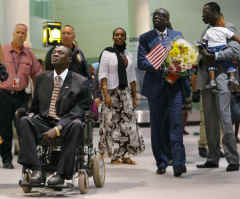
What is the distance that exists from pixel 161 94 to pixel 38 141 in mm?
1828

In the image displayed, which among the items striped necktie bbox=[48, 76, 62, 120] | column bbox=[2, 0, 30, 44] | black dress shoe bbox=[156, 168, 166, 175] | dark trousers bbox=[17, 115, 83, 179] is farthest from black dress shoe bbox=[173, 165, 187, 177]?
column bbox=[2, 0, 30, 44]

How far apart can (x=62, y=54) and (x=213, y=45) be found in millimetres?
2123

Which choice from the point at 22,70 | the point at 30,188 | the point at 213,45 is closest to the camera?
the point at 30,188

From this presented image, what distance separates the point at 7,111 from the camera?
23.5ft

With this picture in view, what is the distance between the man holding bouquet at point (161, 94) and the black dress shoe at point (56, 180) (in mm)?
1603

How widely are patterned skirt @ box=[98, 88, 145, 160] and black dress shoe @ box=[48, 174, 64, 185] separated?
9.25ft

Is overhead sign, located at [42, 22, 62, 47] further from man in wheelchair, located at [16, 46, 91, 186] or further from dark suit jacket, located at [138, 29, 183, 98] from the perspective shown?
man in wheelchair, located at [16, 46, 91, 186]

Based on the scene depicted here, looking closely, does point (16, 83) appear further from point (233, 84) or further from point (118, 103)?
point (233, 84)

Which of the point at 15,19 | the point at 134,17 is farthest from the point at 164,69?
the point at 134,17

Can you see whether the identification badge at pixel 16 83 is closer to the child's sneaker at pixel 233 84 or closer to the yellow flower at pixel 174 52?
the yellow flower at pixel 174 52

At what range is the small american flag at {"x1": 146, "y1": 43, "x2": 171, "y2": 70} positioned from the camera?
618cm

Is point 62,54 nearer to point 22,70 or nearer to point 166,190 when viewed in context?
point 166,190

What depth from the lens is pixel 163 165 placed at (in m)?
6.38

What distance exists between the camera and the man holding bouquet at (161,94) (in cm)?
612
